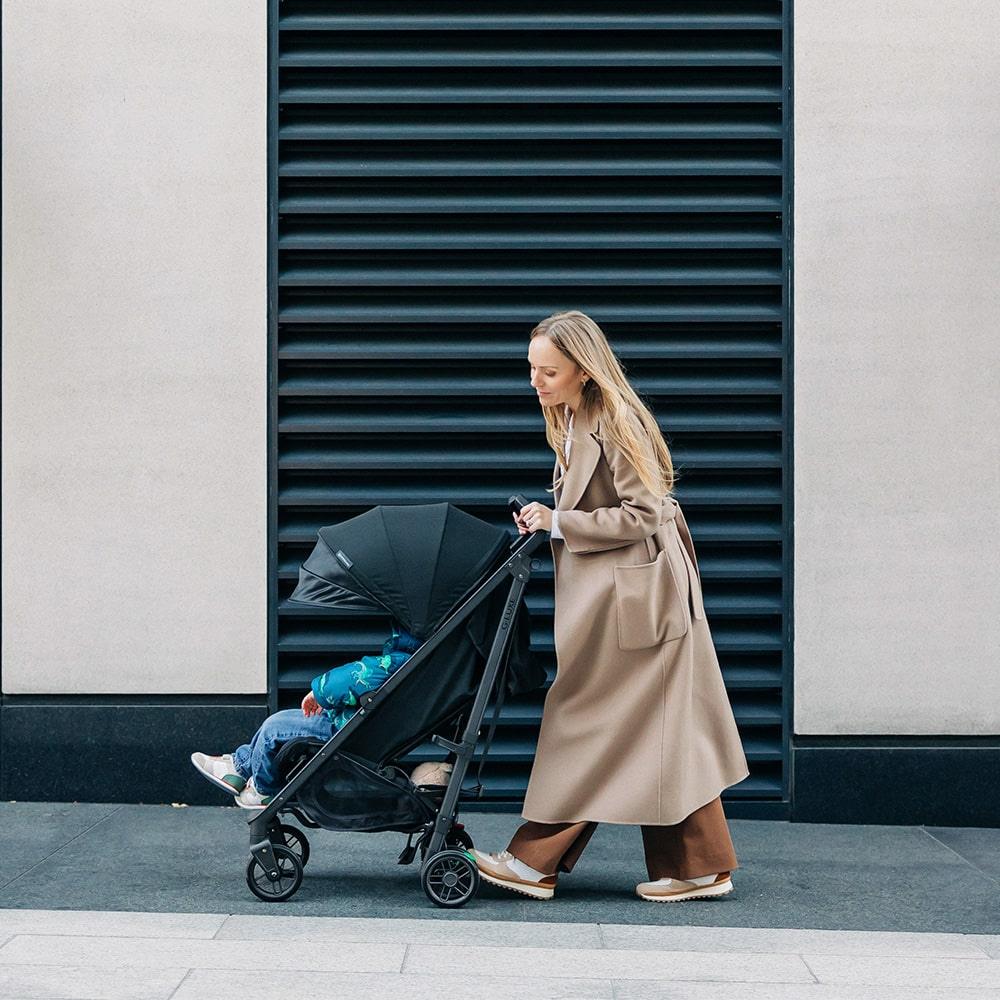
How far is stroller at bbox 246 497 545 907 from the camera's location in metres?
4.29

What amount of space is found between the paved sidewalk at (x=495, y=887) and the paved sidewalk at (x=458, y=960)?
17 cm

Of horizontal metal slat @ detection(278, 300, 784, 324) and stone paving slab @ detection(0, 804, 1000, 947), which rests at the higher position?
horizontal metal slat @ detection(278, 300, 784, 324)

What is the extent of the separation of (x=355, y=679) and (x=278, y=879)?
2.45 ft

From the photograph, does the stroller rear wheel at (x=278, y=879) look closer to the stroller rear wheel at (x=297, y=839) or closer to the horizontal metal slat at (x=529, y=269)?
the stroller rear wheel at (x=297, y=839)

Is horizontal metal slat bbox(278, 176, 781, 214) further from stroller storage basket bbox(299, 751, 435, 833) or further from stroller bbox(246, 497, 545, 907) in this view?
stroller storage basket bbox(299, 751, 435, 833)

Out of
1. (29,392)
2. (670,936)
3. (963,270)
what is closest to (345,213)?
(29,392)

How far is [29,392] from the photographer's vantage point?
6027 mm

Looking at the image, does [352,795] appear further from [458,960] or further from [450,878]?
[458,960]

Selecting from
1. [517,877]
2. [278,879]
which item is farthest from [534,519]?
[278,879]

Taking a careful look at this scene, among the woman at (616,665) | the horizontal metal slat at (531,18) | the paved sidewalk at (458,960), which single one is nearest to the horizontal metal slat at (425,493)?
the woman at (616,665)

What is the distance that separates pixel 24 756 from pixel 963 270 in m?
4.70

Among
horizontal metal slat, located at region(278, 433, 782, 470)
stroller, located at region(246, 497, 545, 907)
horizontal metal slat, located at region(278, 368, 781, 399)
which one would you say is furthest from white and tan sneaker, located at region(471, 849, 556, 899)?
horizontal metal slat, located at region(278, 368, 781, 399)

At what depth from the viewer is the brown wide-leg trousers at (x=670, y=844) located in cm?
466

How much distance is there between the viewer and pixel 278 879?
4535 mm
